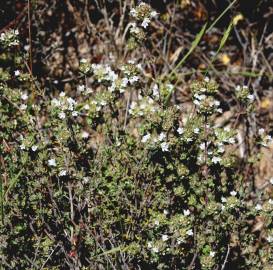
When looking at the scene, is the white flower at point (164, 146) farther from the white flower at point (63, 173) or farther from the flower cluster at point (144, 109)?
the white flower at point (63, 173)

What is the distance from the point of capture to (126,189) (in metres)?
2.52

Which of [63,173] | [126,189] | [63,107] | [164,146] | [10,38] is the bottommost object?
[126,189]

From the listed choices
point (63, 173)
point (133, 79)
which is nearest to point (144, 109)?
point (133, 79)

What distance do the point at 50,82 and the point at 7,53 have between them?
349mm

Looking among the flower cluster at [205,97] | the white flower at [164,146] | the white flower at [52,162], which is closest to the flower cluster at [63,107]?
the white flower at [52,162]

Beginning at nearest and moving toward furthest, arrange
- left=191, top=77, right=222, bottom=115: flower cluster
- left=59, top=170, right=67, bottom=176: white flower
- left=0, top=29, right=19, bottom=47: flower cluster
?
left=191, top=77, right=222, bottom=115: flower cluster, left=59, top=170, right=67, bottom=176: white flower, left=0, top=29, right=19, bottom=47: flower cluster

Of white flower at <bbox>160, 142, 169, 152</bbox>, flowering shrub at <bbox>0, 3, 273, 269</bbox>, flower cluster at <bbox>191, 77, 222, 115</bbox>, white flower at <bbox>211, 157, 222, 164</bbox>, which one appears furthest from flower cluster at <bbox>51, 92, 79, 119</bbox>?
white flower at <bbox>211, 157, 222, 164</bbox>

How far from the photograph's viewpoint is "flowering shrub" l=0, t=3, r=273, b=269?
237 cm

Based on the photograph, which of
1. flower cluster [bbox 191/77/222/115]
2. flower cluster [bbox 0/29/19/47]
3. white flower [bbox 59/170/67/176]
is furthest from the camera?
flower cluster [bbox 0/29/19/47]

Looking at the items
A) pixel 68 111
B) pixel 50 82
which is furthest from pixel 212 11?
pixel 68 111

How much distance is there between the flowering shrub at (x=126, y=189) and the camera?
2.37 metres

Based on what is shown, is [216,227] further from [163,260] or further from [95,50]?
[95,50]

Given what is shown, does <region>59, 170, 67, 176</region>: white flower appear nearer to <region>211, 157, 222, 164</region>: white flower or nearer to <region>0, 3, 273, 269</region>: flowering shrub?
<region>0, 3, 273, 269</region>: flowering shrub

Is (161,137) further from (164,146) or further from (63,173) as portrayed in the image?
(63,173)
